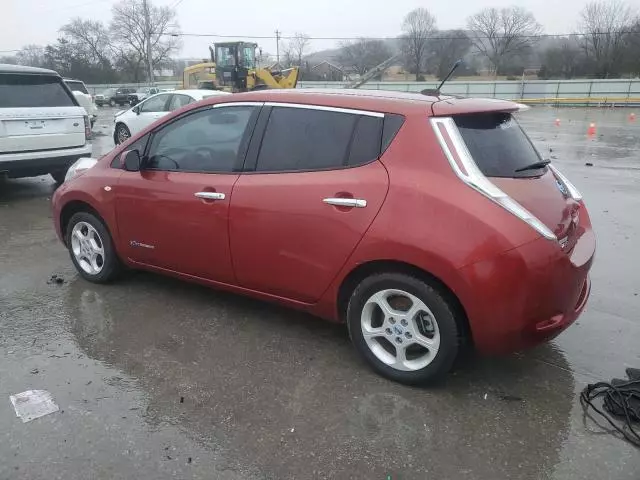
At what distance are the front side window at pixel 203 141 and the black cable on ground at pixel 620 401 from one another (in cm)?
261

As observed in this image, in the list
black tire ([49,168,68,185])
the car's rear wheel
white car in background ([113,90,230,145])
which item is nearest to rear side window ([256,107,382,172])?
black tire ([49,168,68,185])

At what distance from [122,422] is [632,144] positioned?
16360mm

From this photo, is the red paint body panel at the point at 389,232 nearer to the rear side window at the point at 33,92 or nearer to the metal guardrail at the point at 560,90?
the rear side window at the point at 33,92

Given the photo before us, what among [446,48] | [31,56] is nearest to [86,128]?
[446,48]

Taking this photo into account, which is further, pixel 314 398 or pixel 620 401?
pixel 314 398

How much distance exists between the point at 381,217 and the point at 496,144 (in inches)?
31.5

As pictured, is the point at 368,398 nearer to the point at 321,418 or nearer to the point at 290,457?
the point at 321,418

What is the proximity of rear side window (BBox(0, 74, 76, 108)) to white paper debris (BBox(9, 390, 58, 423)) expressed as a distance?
558 centimetres

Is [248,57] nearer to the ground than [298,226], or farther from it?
farther from it

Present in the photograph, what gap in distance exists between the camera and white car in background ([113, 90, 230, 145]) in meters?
12.8

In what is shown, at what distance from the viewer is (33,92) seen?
25.3 ft

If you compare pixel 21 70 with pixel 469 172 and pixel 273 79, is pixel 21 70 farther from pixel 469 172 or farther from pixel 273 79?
pixel 273 79

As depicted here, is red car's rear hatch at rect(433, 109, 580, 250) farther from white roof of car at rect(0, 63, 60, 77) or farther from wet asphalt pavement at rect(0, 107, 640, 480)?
white roof of car at rect(0, 63, 60, 77)

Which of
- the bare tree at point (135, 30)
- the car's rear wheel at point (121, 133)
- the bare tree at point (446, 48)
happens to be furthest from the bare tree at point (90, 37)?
the car's rear wheel at point (121, 133)
